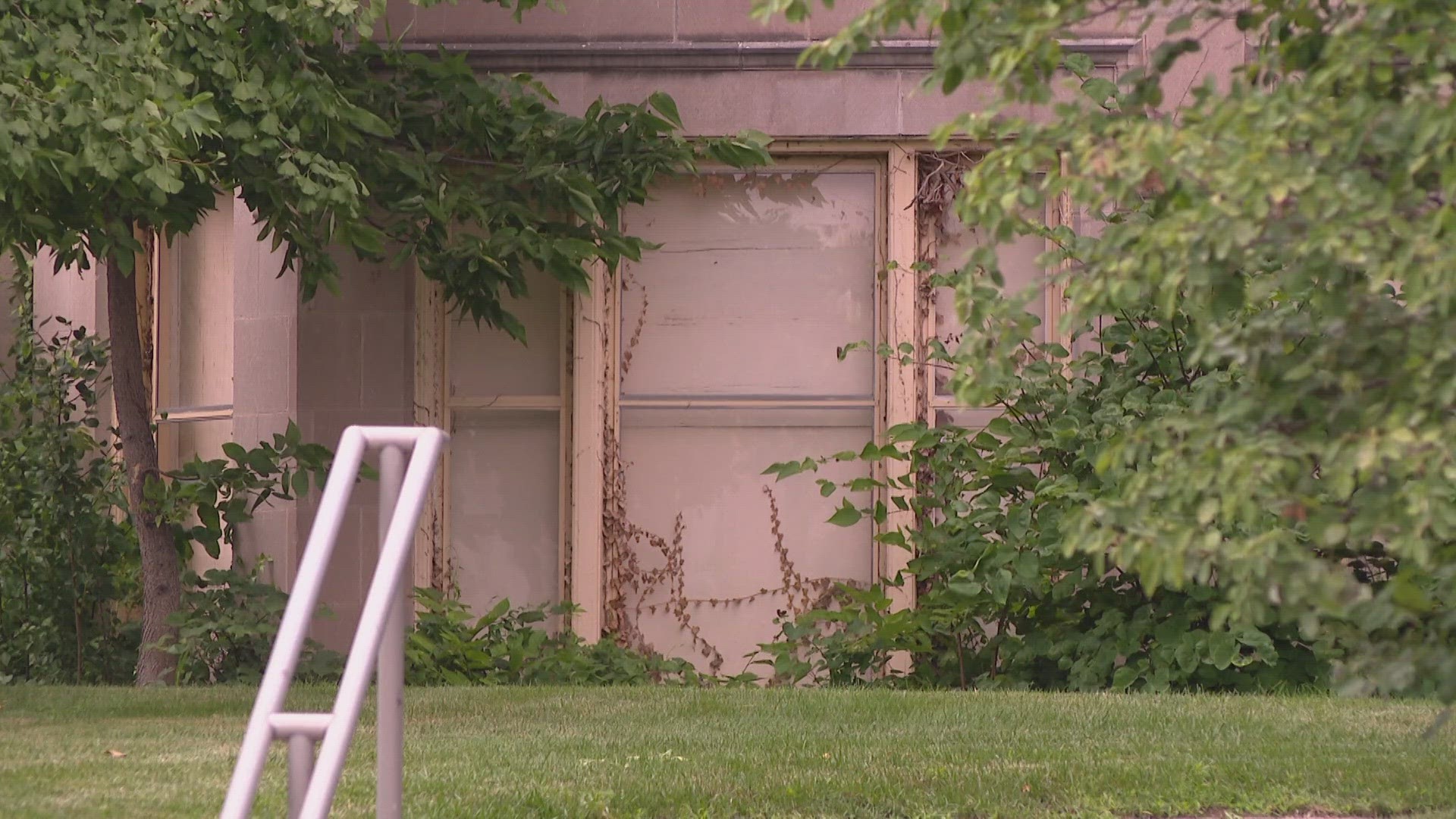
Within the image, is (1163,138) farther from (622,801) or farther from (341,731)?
(622,801)

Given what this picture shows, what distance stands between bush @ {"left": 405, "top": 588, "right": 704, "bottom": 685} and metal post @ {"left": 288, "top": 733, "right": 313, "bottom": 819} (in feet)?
17.5

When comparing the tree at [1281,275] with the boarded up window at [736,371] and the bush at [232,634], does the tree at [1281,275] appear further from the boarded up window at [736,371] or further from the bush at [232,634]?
the boarded up window at [736,371]

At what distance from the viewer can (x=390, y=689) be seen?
3.36 meters

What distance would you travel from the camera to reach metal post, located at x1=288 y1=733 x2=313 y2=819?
298 cm

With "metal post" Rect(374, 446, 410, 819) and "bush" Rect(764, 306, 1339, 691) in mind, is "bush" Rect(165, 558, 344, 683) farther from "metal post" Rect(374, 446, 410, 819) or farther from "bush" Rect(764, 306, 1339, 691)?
"metal post" Rect(374, 446, 410, 819)

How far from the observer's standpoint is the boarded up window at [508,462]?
9.30 m

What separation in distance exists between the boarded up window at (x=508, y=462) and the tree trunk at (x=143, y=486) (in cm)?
155

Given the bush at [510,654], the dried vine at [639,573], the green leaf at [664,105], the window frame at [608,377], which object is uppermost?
the green leaf at [664,105]

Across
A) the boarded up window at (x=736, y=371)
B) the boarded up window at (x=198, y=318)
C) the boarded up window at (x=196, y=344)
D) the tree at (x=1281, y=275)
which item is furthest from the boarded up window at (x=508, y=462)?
the tree at (x=1281, y=275)

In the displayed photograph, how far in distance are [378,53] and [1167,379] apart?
4.11m

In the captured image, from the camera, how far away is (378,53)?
8086 mm

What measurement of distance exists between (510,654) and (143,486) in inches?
79.7

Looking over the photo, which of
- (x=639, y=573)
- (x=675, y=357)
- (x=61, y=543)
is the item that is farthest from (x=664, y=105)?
(x=61, y=543)

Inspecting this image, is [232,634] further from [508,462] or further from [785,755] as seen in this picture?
[785,755]
